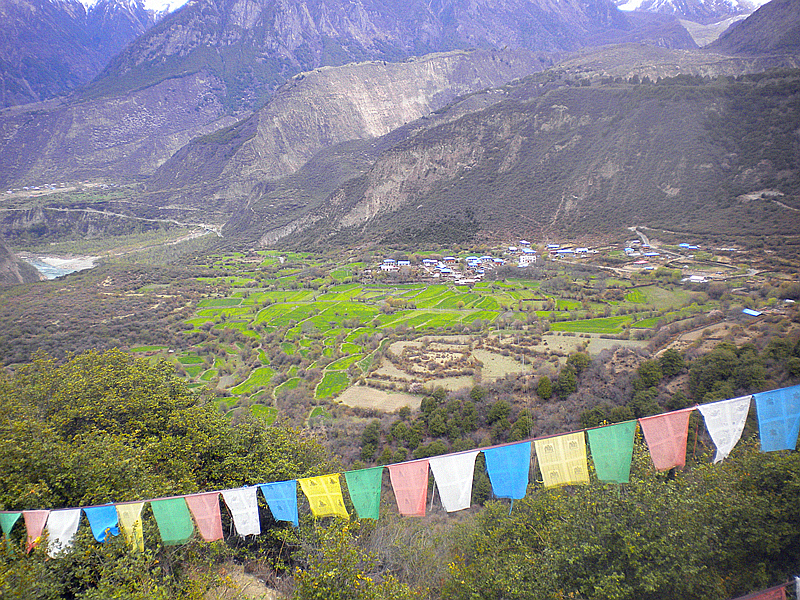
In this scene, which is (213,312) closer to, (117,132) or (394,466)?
(394,466)

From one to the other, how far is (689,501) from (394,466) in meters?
6.63

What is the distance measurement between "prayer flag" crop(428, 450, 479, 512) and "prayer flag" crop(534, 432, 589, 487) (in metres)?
1.72

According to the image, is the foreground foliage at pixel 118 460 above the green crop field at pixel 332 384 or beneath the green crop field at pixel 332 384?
above

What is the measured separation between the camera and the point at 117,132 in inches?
6452

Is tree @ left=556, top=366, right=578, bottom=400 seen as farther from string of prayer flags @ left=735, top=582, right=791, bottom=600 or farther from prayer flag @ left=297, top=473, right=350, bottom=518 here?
prayer flag @ left=297, top=473, right=350, bottom=518

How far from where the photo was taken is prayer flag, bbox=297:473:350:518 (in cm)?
1172

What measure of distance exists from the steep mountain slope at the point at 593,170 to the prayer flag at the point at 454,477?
160 ft

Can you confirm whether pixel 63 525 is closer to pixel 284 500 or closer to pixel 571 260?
pixel 284 500

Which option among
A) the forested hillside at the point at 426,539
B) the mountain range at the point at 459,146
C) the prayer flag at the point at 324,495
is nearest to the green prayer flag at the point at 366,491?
the prayer flag at the point at 324,495

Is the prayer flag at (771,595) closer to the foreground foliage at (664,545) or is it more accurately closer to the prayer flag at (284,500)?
the foreground foliage at (664,545)

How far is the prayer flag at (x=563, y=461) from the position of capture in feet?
37.7

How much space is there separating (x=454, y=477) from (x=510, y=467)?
136 centimetres

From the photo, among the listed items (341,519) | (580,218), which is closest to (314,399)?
(341,519)

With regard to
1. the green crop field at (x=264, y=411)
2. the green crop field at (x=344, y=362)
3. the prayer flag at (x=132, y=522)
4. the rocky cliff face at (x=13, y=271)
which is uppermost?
the rocky cliff face at (x=13, y=271)
